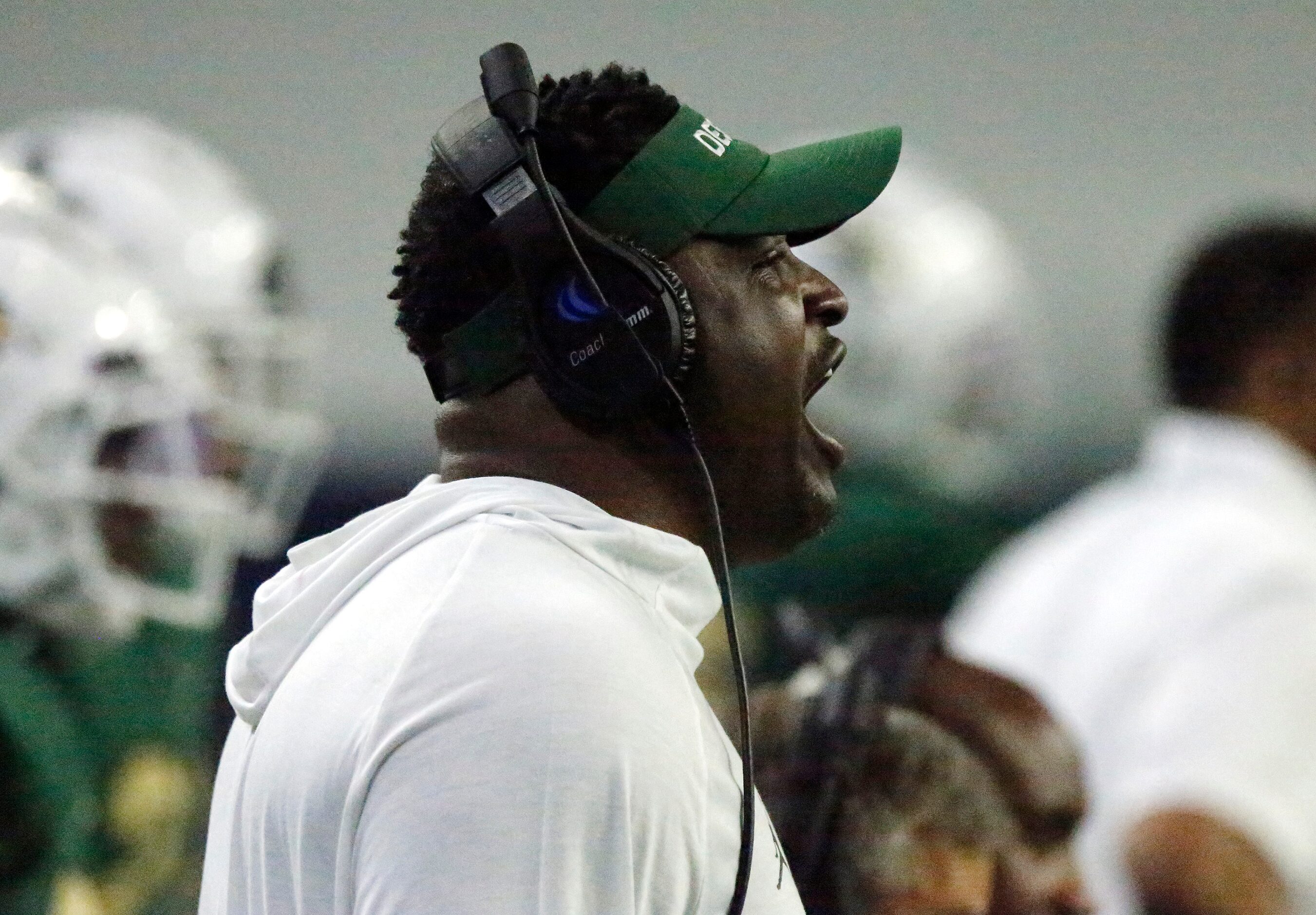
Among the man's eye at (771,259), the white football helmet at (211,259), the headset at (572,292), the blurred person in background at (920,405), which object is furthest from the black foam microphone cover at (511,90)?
the blurred person in background at (920,405)

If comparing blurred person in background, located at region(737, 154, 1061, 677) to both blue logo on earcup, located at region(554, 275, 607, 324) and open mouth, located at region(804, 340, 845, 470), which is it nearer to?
open mouth, located at region(804, 340, 845, 470)

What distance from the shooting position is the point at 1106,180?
279 cm

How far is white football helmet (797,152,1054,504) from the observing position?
7.32ft

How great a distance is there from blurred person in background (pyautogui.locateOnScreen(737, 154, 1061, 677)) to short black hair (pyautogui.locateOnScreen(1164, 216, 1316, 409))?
0.87 ft

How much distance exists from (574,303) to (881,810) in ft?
1.62

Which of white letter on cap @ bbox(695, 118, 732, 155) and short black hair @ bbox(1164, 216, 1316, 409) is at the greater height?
white letter on cap @ bbox(695, 118, 732, 155)

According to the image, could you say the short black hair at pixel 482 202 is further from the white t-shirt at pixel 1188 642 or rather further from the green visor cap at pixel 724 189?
the white t-shirt at pixel 1188 642

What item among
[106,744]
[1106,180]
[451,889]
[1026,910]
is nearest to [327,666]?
[451,889]

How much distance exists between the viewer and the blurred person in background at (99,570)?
1628 millimetres

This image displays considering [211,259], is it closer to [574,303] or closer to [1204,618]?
[1204,618]

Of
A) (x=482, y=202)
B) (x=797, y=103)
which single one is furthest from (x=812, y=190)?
(x=797, y=103)

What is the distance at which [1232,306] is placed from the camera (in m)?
2.18

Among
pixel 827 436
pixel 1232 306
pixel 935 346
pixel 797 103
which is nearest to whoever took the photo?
pixel 827 436

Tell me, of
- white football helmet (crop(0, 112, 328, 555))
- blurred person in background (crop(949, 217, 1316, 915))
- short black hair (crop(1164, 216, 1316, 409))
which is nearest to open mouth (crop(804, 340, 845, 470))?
blurred person in background (crop(949, 217, 1316, 915))
